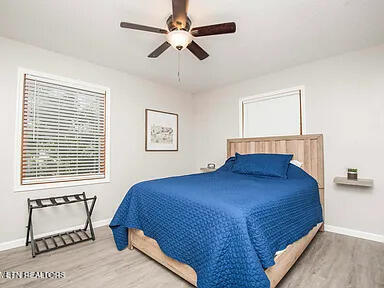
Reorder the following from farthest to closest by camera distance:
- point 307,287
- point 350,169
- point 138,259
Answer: point 350,169, point 138,259, point 307,287

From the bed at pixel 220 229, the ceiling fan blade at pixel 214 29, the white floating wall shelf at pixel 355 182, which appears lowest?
the bed at pixel 220 229

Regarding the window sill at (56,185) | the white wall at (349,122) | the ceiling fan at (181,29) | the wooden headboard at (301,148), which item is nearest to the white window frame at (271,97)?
the white wall at (349,122)

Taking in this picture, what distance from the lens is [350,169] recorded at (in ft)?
8.52

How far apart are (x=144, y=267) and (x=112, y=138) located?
200cm

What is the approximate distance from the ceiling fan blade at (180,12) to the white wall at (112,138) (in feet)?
6.24

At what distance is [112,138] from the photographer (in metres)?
3.26

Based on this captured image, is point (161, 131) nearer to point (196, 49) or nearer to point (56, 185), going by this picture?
point (56, 185)

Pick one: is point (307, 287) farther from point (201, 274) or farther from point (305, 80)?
point (305, 80)

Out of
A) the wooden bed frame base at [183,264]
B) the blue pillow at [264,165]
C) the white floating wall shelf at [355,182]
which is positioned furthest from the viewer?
the blue pillow at [264,165]

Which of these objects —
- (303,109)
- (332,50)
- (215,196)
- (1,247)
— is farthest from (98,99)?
(332,50)

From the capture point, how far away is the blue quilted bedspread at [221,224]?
1.30 metres

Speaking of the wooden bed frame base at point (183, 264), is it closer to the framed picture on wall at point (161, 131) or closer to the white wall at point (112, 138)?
the white wall at point (112, 138)

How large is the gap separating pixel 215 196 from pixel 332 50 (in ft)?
8.27

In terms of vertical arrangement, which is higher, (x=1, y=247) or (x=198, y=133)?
(x=198, y=133)
